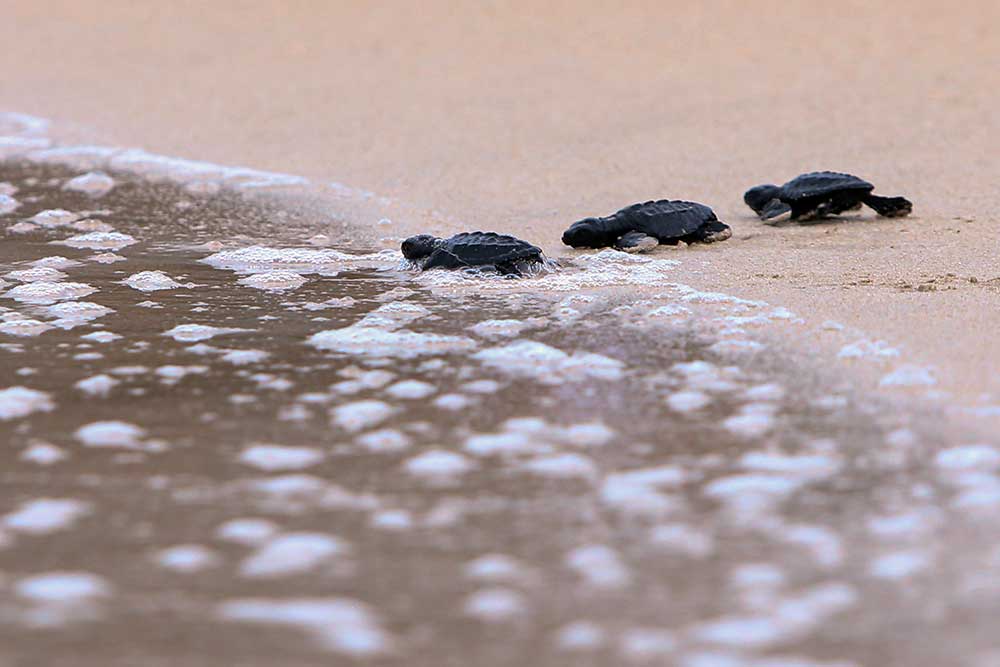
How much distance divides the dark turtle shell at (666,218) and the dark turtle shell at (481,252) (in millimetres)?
397

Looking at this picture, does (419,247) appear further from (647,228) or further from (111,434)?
(111,434)

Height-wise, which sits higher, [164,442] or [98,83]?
[98,83]

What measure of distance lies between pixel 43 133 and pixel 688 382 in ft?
14.0

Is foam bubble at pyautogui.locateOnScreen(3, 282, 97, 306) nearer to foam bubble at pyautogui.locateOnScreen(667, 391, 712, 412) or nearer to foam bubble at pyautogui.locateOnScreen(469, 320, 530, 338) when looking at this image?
foam bubble at pyautogui.locateOnScreen(469, 320, 530, 338)

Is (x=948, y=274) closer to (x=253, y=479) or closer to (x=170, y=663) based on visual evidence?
(x=253, y=479)

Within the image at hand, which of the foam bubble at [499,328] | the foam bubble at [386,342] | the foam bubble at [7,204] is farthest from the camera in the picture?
the foam bubble at [7,204]

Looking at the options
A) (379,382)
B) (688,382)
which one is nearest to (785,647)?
(688,382)

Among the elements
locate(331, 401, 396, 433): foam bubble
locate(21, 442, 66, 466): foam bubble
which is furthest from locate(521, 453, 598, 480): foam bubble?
locate(21, 442, 66, 466): foam bubble

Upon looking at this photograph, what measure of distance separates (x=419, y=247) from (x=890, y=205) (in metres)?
1.40

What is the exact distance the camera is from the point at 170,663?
1220 millimetres

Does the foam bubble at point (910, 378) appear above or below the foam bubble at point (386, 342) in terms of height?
below

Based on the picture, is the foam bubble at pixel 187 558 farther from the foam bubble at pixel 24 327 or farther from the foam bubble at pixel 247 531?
the foam bubble at pixel 24 327

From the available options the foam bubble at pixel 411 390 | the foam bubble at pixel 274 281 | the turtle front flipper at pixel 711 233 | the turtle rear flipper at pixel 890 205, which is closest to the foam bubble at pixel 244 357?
the foam bubble at pixel 411 390

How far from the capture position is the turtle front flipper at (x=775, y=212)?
3555mm
